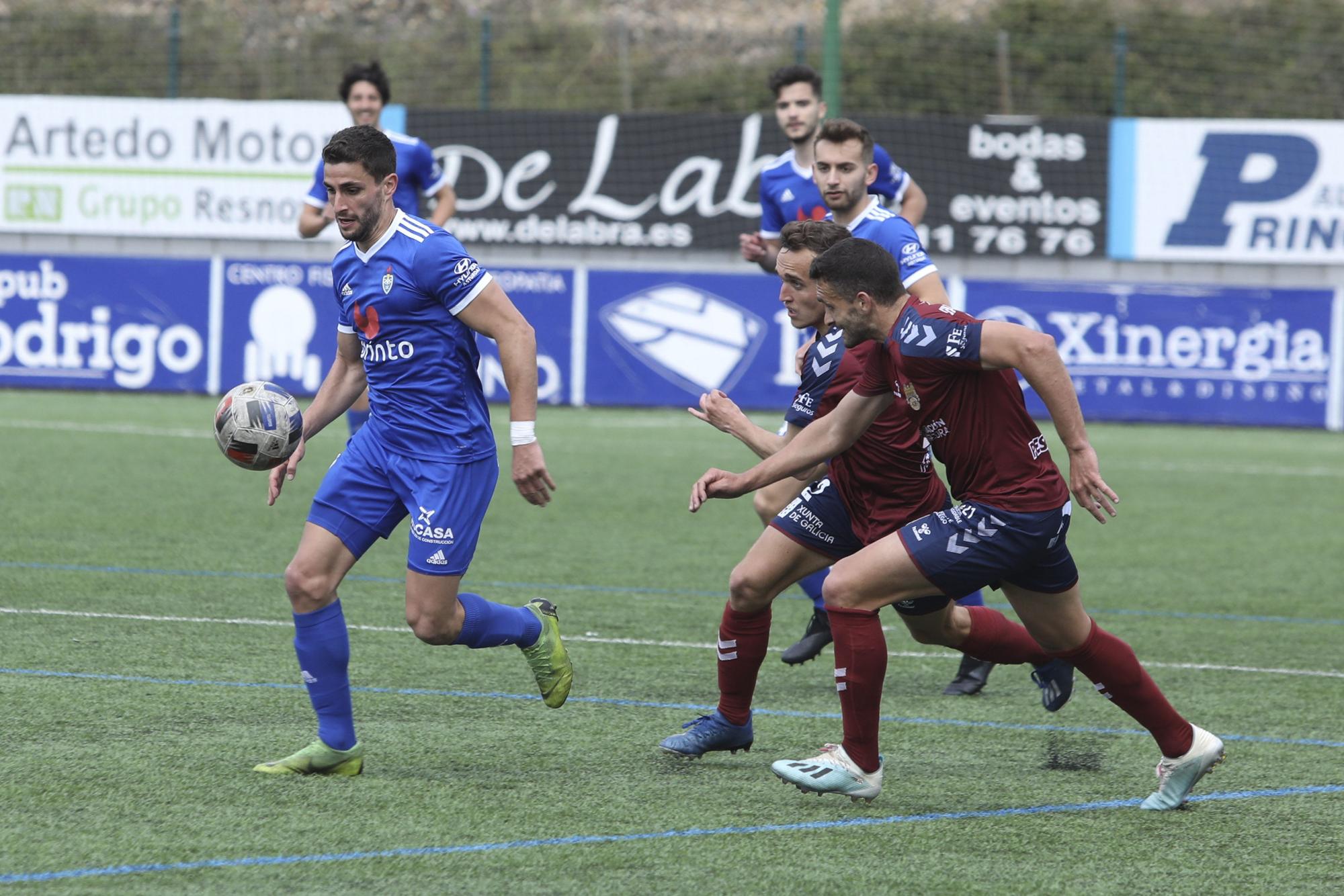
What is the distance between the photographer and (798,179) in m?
8.63

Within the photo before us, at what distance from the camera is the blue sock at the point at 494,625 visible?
214 inches

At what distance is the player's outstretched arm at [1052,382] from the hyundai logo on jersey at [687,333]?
14.6 m

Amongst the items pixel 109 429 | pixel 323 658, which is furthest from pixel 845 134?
A: pixel 109 429

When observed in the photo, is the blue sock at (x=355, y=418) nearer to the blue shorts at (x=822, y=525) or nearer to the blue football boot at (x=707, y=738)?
the blue shorts at (x=822, y=525)

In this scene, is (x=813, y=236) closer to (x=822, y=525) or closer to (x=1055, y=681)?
(x=822, y=525)

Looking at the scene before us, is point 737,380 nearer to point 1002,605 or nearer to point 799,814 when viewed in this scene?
point 1002,605

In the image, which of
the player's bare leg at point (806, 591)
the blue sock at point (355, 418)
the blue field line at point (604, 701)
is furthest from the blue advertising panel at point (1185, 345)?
the blue field line at point (604, 701)

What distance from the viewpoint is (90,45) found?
2528 cm

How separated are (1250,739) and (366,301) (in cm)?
322

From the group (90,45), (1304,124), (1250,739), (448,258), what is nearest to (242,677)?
(448,258)

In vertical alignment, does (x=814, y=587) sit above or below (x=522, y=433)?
below

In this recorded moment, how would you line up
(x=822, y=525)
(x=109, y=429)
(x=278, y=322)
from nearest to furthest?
1. (x=822, y=525)
2. (x=109, y=429)
3. (x=278, y=322)

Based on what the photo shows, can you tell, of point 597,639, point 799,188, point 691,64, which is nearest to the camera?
point 597,639

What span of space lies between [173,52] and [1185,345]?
13.5 m
